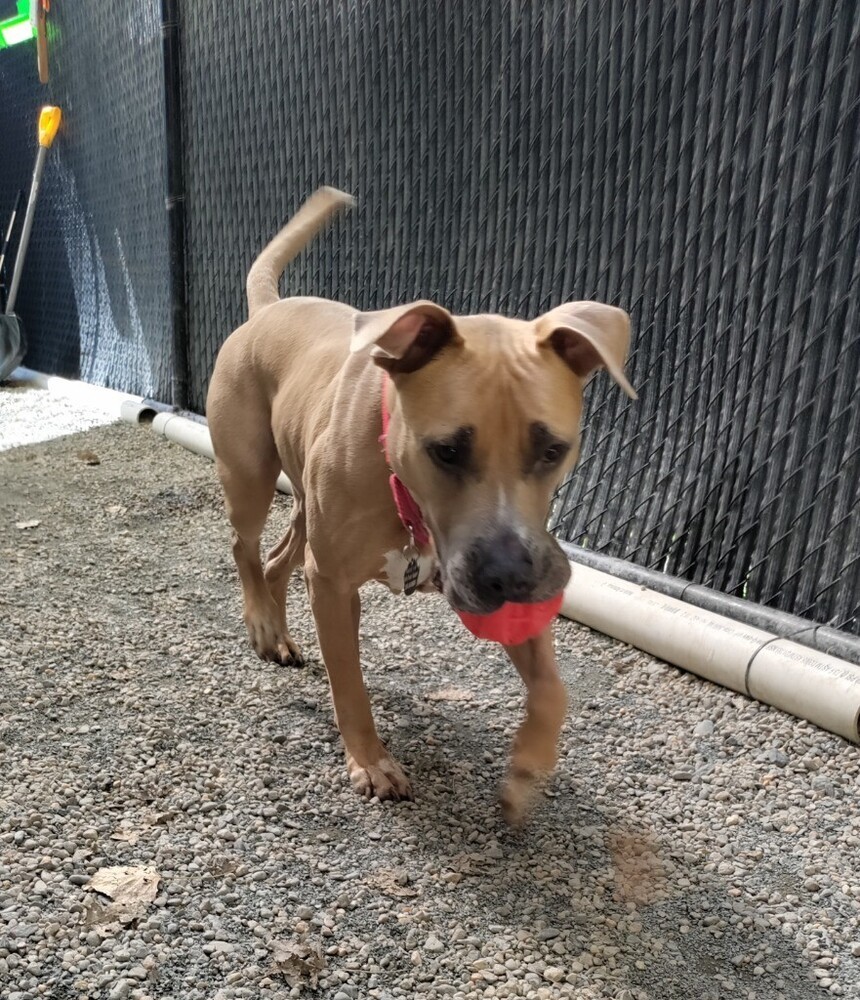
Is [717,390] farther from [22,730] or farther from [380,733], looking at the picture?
[22,730]

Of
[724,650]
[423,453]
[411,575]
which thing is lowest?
[724,650]

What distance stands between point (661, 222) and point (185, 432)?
3578 mm

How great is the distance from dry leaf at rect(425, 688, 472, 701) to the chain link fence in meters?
1.04

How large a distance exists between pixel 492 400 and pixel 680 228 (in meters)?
1.85

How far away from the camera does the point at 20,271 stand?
8.41 metres

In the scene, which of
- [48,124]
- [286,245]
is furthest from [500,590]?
[48,124]

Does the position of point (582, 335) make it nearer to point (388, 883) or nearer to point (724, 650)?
point (388, 883)

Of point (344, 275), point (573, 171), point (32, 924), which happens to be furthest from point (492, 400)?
point (344, 275)

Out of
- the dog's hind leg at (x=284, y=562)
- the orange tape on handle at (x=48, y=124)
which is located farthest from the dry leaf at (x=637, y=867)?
the orange tape on handle at (x=48, y=124)

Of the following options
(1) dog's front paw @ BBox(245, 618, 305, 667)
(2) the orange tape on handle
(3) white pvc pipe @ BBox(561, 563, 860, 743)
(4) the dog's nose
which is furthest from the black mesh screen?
(4) the dog's nose

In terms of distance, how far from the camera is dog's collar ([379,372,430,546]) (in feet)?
7.39

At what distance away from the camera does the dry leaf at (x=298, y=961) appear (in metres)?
1.88

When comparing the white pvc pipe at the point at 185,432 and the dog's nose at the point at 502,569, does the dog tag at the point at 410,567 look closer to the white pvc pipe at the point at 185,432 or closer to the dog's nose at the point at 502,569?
the dog's nose at the point at 502,569

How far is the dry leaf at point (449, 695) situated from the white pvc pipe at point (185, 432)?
3.04 metres
